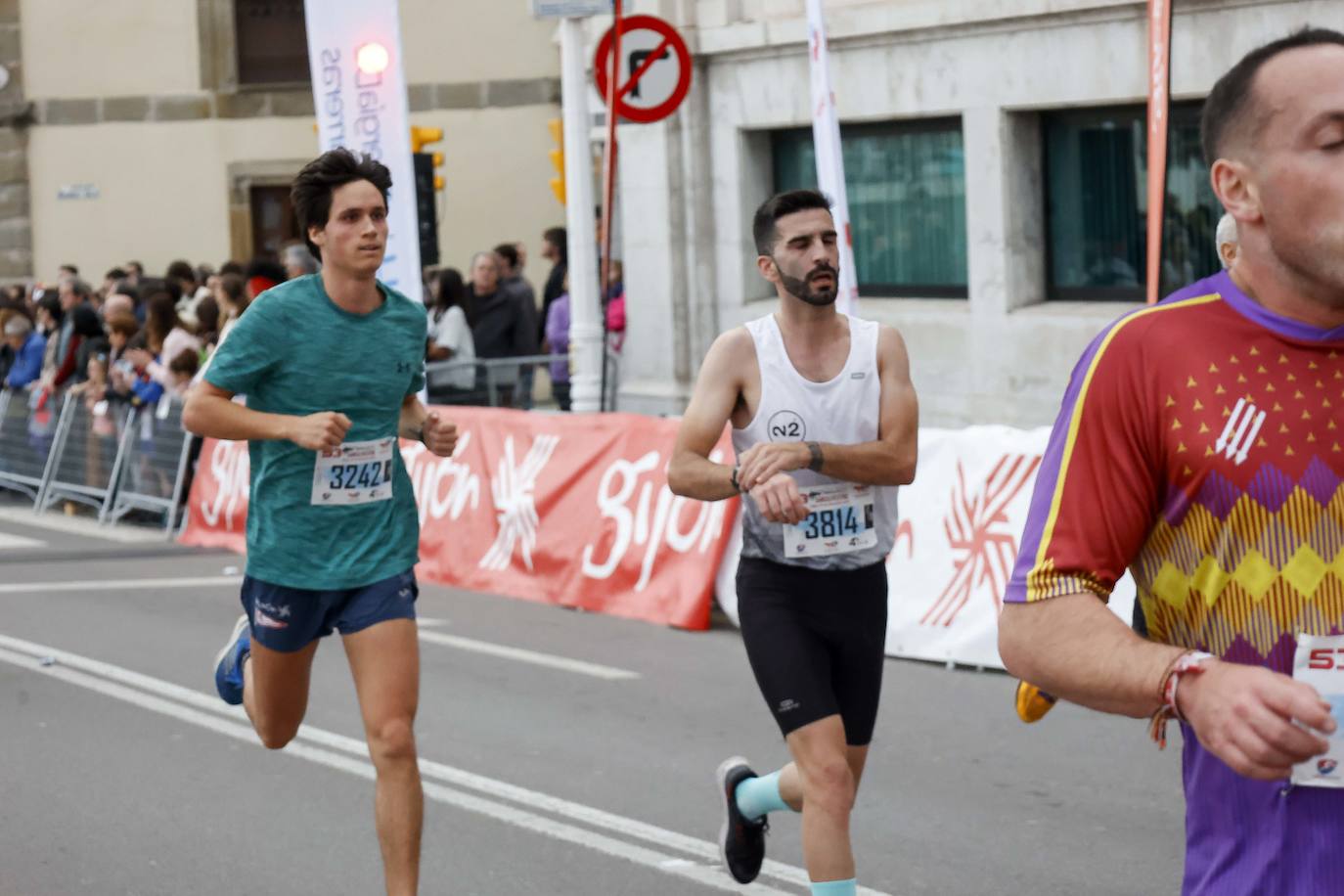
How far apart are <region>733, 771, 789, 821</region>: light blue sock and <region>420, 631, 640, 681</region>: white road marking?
12.2 ft

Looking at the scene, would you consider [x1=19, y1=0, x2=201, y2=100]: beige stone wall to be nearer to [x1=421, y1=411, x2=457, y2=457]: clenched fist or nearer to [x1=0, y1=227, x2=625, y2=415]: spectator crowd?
[x1=0, y1=227, x2=625, y2=415]: spectator crowd

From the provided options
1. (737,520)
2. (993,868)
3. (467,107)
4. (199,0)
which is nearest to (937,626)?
(737,520)

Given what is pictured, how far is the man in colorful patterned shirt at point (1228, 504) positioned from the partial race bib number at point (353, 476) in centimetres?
351

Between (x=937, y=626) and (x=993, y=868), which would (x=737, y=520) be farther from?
(x=993, y=868)

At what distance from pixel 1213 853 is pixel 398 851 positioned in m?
3.24

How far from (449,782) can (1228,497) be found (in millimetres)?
5532

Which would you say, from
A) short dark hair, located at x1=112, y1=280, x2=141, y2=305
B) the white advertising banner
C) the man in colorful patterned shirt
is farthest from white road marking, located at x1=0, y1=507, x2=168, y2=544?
the man in colorful patterned shirt

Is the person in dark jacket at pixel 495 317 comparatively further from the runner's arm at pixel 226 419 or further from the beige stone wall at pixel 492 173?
the runner's arm at pixel 226 419

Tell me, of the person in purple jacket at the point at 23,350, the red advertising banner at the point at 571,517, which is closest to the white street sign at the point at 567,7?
the red advertising banner at the point at 571,517

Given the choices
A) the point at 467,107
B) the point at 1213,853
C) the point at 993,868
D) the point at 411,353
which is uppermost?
the point at 467,107

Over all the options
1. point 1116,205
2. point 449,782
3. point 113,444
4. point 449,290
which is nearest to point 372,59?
point 449,290

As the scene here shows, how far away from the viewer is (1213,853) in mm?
2717

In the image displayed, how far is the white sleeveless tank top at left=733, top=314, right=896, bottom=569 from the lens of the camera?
568 cm

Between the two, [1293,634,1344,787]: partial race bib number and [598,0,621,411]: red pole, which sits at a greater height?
[598,0,621,411]: red pole
